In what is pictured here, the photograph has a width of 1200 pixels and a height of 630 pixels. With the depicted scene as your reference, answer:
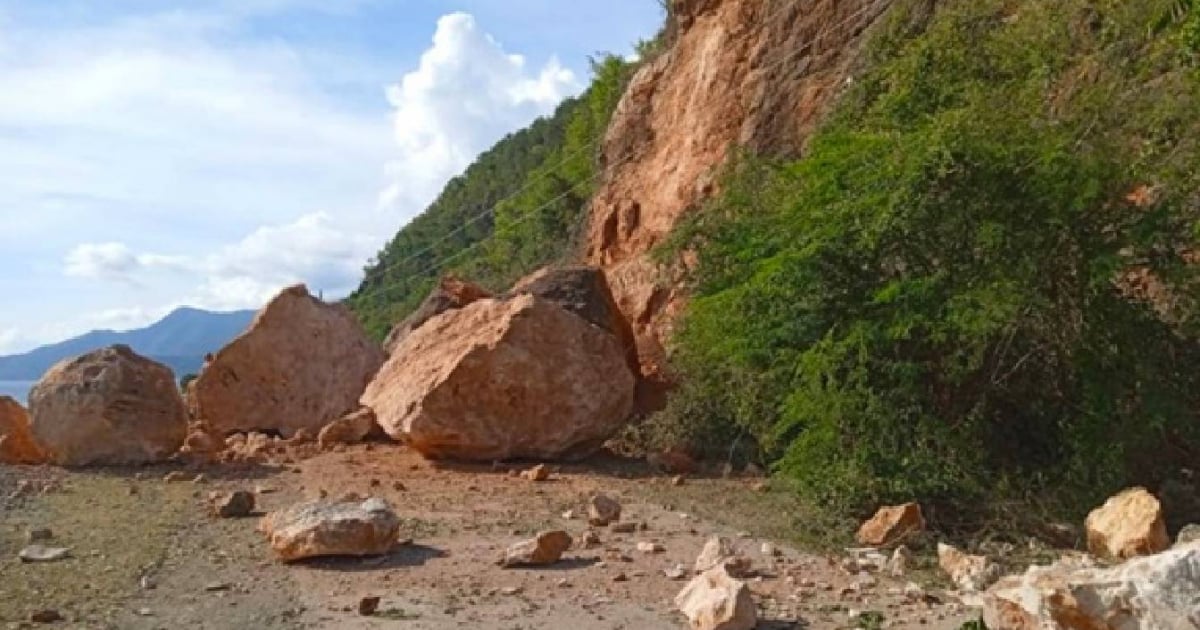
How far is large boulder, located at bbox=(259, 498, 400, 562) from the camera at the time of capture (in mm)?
8336

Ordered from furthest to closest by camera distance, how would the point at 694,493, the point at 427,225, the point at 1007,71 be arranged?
the point at 427,225 < the point at 1007,71 < the point at 694,493

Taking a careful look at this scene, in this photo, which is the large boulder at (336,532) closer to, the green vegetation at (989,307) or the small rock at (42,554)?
the small rock at (42,554)

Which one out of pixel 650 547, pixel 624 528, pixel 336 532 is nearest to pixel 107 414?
pixel 336 532

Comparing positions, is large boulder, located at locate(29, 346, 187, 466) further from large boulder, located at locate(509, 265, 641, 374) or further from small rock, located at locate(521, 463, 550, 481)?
small rock, located at locate(521, 463, 550, 481)

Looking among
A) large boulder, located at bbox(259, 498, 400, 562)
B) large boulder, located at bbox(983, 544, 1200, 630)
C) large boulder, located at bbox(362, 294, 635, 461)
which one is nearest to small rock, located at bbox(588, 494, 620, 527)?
large boulder, located at bbox(259, 498, 400, 562)

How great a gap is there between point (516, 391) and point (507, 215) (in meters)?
33.7

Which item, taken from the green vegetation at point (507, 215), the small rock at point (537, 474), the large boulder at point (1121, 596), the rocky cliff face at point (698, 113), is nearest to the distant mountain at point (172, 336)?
the green vegetation at point (507, 215)

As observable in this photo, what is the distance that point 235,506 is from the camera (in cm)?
1030

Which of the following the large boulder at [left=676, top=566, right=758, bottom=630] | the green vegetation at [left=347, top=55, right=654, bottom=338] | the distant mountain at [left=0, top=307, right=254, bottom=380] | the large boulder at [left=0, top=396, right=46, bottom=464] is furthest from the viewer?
→ the distant mountain at [left=0, top=307, right=254, bottom=380]

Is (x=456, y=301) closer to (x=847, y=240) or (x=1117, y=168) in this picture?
(x=847, y=240)

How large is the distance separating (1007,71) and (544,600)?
296 inches

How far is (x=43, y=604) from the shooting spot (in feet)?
24.3

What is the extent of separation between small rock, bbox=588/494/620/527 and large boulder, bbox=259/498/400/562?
1.53 metres

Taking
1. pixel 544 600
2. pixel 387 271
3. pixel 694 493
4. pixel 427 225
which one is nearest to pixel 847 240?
pixel 694 493
